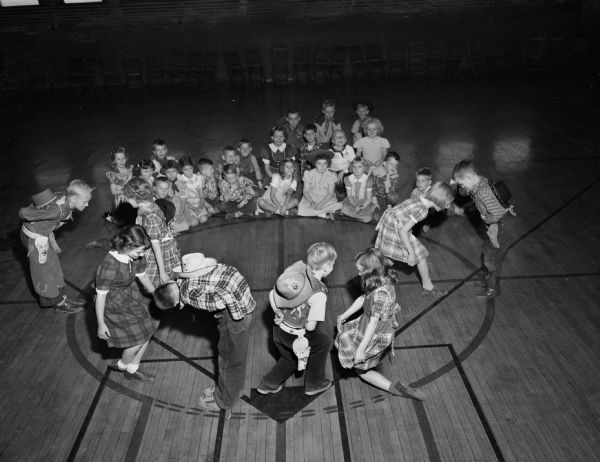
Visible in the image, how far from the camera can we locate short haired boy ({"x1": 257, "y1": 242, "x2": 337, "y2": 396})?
3.61 meters

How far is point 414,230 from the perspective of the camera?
7.08 metres

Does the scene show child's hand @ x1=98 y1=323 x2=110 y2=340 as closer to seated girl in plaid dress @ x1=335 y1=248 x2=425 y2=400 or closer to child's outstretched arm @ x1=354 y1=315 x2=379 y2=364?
seated girl in plaid dress @ x1=335 y1=248 x2=425 y2=400

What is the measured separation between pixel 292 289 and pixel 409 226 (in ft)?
6.53

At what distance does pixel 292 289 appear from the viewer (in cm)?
356

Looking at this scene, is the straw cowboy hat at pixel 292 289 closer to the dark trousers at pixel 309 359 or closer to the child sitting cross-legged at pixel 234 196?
the dark trousers at pixel 309 359

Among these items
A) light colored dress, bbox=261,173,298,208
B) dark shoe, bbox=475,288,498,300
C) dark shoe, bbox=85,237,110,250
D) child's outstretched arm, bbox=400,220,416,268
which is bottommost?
dark shoe, bbox=85,237,110,250

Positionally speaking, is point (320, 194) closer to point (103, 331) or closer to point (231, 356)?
point (231, 356)

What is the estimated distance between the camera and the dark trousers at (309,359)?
13.1 ft

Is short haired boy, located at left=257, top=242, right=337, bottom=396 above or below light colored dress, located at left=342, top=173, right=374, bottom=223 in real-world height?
above

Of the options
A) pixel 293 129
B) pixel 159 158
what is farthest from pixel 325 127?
pixel 159 158

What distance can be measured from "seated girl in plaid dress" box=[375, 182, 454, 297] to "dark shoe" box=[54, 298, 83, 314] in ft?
11.0

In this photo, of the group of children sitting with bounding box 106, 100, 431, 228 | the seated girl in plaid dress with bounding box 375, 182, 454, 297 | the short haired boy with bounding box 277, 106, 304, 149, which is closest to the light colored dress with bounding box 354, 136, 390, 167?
the group of children sitting with bounding box 106, 100, 431, 228

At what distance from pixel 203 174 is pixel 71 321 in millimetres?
2926

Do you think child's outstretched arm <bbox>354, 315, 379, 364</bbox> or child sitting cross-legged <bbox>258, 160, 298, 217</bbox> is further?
child sitting cross-legged <bbox>258, 160, 298, 217</bbox>
